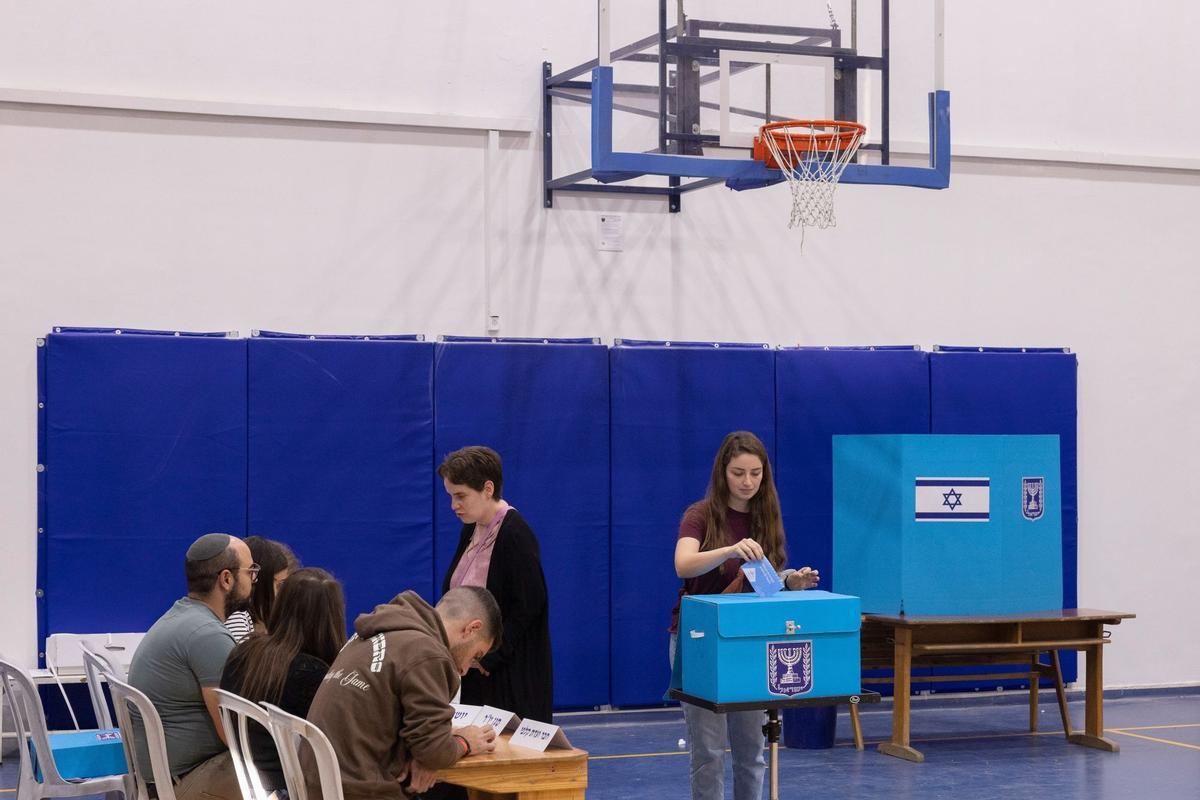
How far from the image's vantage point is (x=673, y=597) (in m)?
7.55

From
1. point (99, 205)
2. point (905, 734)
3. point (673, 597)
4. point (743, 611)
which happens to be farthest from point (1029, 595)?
point (99, 205)

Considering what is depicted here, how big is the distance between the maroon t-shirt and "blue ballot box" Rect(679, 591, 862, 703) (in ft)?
0.63

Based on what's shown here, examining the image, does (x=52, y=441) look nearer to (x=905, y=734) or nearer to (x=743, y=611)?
(x=743, y=611)

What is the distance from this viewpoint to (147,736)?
12.3ft

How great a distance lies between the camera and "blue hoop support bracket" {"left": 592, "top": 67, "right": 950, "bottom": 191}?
6383 millimetres

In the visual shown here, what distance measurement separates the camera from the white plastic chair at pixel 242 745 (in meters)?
3.35

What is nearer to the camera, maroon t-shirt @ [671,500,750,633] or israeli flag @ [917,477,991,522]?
maroon t-shirt @ [671,500,750,633]

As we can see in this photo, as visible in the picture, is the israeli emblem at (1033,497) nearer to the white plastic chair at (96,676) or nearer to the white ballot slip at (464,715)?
the white ballot slip at (464,715)

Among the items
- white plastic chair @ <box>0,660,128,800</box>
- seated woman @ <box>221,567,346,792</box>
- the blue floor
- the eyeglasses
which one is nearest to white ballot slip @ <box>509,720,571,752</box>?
seated woman @ <box>221,567,346,792</box>

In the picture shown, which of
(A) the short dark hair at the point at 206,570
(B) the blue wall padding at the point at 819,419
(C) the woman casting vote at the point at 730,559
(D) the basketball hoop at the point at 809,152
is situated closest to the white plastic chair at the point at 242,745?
(A) the short dark hair at the point at 206,570

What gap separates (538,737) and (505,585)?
2.83 feet

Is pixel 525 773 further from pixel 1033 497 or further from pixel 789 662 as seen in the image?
pixel 1033 497

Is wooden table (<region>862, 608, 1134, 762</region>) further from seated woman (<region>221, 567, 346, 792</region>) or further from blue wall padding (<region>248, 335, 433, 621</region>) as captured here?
seated woman (<region>221, 567, 346, 792</region>)

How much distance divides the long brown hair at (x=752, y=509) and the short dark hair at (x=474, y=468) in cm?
72
